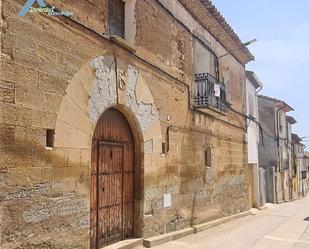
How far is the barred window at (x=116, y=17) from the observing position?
6449 mm

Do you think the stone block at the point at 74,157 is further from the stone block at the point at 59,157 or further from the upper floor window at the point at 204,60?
the upper floor window at the point at 204,60

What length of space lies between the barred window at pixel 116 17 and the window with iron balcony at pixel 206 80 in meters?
3.37

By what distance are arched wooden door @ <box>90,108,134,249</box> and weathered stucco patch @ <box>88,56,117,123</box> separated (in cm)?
34

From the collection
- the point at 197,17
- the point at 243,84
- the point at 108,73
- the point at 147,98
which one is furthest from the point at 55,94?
the point at 243,84

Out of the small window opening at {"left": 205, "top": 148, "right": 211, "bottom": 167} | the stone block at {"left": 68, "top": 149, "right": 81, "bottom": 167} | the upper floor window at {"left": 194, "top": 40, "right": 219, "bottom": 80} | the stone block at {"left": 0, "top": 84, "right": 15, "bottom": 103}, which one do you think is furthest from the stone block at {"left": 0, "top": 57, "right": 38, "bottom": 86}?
the small window opening at {"left": 205, "top": 148, "right": 211, "bottom": 167}

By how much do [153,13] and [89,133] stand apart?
3.24 meters

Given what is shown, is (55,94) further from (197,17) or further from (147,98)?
(197,17)

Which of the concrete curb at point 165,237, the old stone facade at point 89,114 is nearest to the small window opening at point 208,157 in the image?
the old stone facade at point 89,114

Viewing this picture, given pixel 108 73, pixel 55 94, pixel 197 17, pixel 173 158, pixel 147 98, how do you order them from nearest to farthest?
1. pixel 55 94
2. pixel 108 73
3. pixel 147 98
4. pixel 173 158
5. pixel 197 17

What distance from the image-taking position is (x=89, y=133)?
5.59 m

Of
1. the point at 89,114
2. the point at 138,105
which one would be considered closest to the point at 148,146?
the point at 138,105

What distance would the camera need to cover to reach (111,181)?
6.45 metres

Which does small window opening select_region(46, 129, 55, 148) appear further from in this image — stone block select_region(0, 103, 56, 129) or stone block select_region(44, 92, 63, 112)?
stone block select_region(44, 92, 63, 112)

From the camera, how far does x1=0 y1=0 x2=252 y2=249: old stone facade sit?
4336 millimetres
